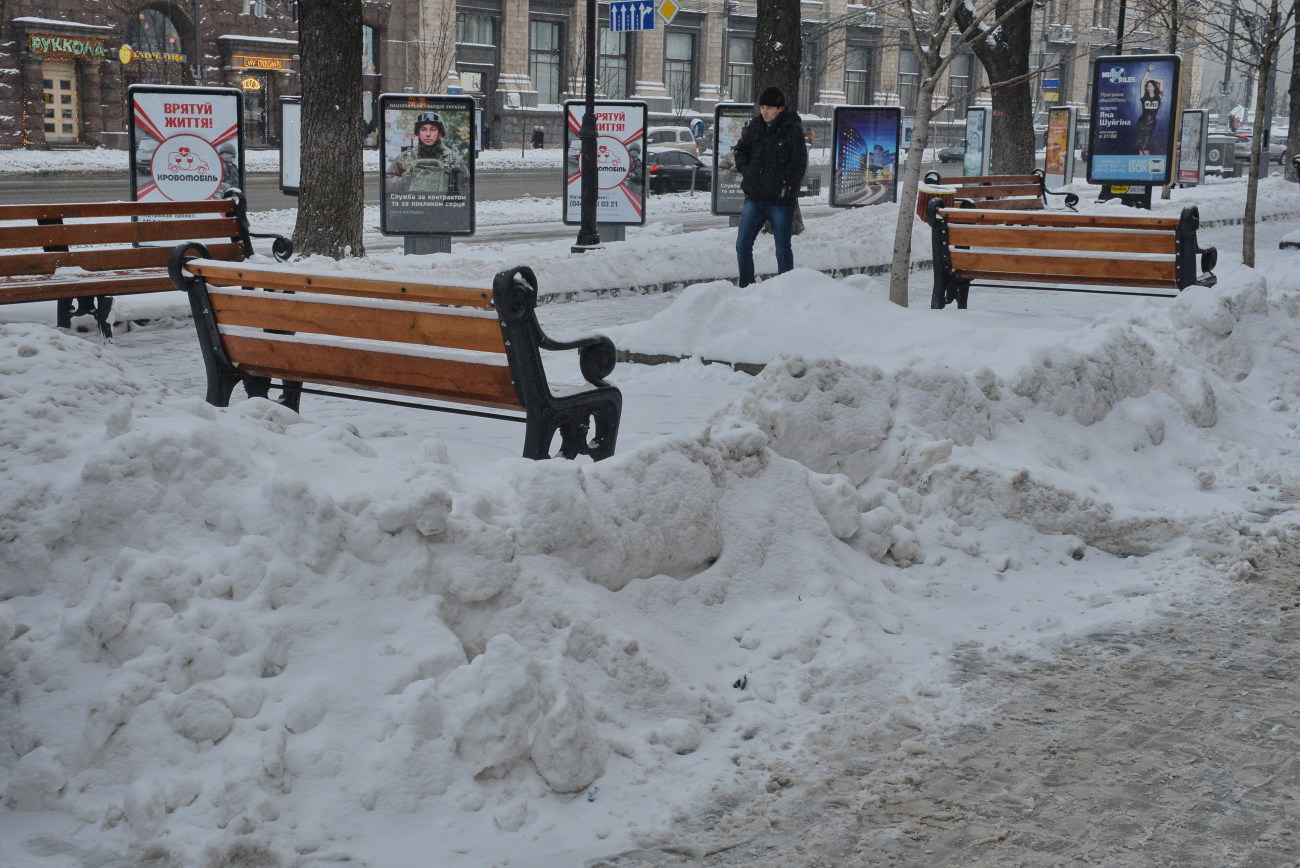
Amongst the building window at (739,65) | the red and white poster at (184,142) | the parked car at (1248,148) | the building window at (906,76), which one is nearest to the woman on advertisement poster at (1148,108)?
the red and white poster at (184,142)

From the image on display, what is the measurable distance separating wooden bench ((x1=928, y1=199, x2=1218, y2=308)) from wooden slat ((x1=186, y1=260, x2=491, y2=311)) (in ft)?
21.6

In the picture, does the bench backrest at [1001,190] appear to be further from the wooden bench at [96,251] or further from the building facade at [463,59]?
the building facade at [463,59]

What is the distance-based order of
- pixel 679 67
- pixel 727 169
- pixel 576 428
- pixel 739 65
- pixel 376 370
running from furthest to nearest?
pixel 739 65, pixel 679 67, pixel 727 169, pixel 376 370, pixel 576 428

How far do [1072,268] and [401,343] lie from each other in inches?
263

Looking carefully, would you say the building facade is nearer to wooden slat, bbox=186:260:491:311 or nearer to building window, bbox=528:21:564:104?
building window, bbox=528:21:564:104

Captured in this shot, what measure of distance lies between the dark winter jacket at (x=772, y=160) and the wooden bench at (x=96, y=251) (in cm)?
420

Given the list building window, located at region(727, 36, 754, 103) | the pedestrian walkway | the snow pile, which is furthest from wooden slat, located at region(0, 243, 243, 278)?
building window, located at region(727, 36, 754, 103)

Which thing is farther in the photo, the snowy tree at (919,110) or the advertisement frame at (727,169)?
the advertisement frame at (727,169)

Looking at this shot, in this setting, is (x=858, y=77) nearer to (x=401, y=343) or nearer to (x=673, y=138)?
(x=673, y=138)

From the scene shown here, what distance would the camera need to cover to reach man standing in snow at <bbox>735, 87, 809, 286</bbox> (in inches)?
A: 478

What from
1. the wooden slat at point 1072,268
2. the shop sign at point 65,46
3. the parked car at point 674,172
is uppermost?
the shop sign at point 65,46

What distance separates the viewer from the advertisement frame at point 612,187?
1867cm

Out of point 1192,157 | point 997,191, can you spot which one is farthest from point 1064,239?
point 1192,157

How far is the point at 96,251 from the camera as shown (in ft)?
32.8
